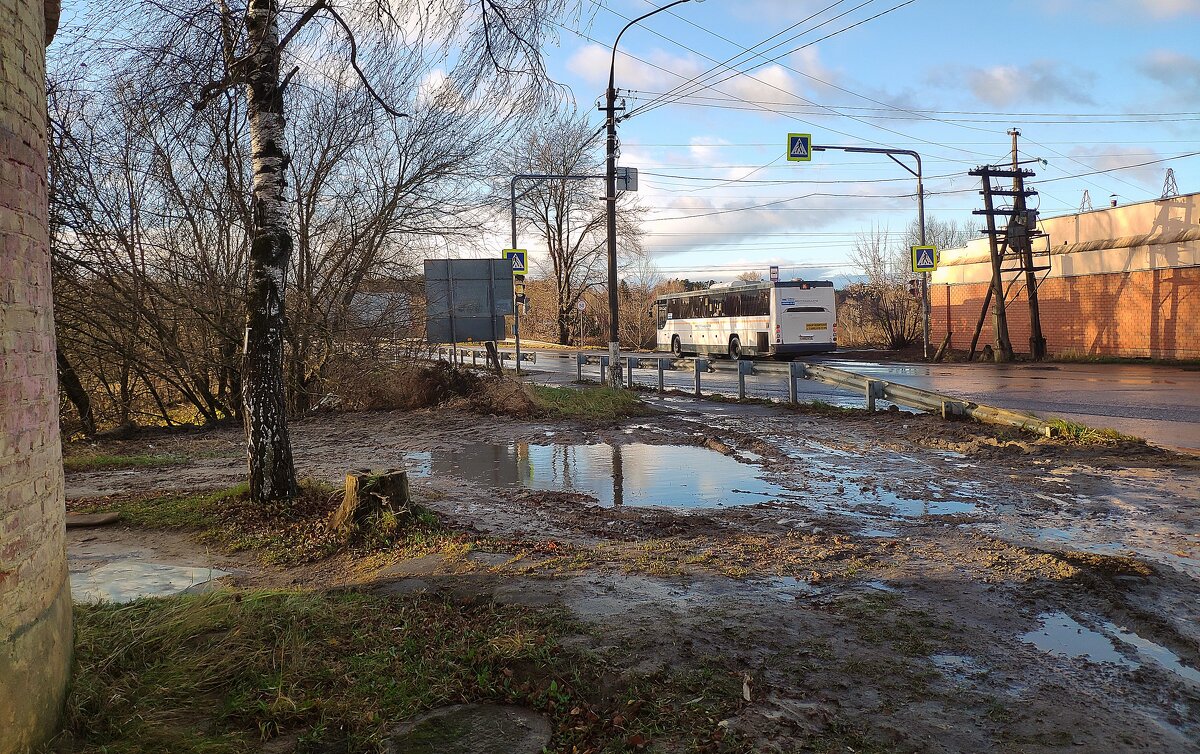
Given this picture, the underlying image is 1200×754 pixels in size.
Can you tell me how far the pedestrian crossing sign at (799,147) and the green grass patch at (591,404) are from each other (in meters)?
10.0

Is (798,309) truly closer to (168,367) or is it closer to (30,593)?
(168,367)

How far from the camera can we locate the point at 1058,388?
17.5 metres

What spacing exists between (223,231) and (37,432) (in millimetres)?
13676

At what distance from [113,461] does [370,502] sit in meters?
6.86

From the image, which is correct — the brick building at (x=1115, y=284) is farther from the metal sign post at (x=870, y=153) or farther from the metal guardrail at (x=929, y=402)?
the metal guardrail at (x=929, y=402)

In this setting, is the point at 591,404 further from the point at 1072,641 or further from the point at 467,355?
the point at 467,355

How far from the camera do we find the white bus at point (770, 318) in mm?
32219

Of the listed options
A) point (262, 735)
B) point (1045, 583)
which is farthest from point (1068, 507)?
point (262, 735)

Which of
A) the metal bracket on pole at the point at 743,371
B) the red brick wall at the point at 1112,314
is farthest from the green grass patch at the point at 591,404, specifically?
the red brick wall at the point at 1112,314

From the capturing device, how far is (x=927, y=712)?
11.3 feet

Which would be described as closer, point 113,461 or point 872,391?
point 113,461

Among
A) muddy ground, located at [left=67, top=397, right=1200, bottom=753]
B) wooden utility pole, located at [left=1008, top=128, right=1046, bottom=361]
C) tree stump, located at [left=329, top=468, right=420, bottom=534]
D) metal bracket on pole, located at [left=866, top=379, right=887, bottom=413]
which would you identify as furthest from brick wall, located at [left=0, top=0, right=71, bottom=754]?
wooden utility pole, located at [left=1008, top=128, right=1046, bottom=361]

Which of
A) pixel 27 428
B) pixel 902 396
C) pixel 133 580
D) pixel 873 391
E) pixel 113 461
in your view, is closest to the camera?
pixel 27 428

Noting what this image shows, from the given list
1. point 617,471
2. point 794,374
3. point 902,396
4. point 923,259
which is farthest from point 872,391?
point 923,259
